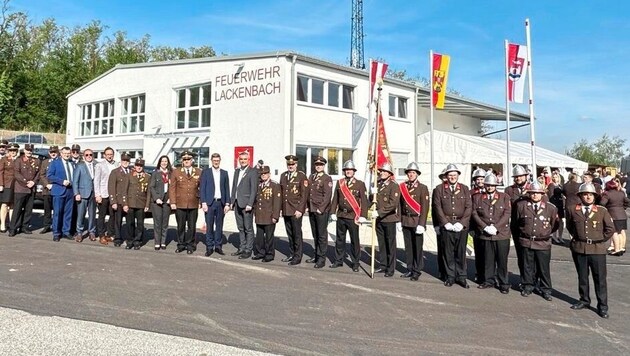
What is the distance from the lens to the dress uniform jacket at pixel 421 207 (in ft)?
27.4

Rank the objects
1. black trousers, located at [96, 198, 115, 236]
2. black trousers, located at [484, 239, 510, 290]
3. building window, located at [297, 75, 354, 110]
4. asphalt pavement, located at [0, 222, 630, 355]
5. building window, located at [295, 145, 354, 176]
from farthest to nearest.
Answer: building window, located at [297, 75, 354, 110] → building window, located at [295, 145, 354, 176] → black trousers, located at [96, 198, 115, 236] → black trousers, located at [484, 239, 510, 290] → asphalt pavement, located at [0, 222, 630, 355]

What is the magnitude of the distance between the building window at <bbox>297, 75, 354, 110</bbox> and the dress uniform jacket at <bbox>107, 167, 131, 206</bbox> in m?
9.88

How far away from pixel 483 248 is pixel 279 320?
376cm

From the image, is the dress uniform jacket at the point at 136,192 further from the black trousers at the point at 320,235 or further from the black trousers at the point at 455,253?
the black trousers at the point at 455,253

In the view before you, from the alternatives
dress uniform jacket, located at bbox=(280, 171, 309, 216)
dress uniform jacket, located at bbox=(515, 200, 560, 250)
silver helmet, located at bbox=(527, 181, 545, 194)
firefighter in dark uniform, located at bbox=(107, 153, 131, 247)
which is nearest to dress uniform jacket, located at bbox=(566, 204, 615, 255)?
dress uniform jacket, located at bbox=(515, 200, 560, 250)

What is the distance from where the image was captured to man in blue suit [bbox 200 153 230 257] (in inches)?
384

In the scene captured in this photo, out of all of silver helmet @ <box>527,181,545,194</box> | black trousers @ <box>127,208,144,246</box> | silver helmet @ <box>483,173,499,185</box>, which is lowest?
black trousers @ <box>127,208,144,246</box>

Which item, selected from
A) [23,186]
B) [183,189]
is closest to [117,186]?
[183,189]

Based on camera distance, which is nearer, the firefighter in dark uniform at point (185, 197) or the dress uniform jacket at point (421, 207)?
the dress uniform jacket at point (421, 207)

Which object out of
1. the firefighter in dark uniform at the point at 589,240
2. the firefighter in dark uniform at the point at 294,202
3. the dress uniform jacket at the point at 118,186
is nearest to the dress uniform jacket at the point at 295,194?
the firefighter in dark uniform at the point at 294,202

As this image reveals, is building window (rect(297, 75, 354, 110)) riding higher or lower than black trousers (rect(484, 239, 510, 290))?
higher

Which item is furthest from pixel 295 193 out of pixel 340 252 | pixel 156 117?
pixel 156 117

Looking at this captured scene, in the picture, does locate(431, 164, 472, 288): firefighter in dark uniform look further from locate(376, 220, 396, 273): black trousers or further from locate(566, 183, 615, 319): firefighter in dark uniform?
locate(566, 183, 615, 319): firefighter in dark uniform

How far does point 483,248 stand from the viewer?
7.84 metres
